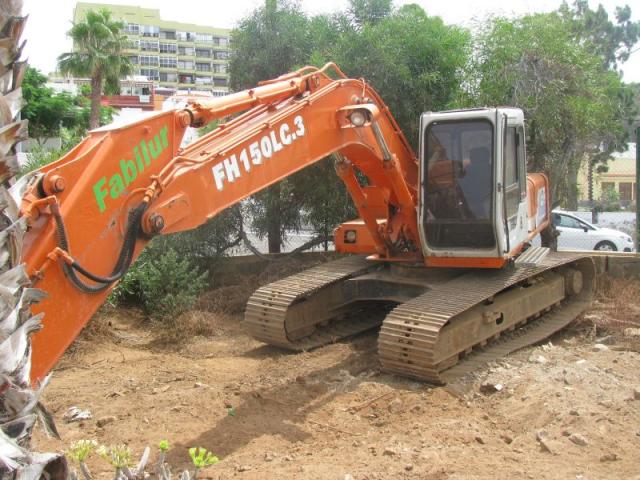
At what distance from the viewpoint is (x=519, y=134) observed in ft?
23.7

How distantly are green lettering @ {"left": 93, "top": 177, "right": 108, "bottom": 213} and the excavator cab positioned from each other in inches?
152

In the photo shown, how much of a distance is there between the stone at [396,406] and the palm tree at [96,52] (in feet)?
75.8

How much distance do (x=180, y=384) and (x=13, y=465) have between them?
3912mm

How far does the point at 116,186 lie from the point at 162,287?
216 inches

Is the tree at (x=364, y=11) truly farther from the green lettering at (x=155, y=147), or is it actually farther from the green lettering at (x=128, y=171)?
the green lettering at (x=128, y=171)

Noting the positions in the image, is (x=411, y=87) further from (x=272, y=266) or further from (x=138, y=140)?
(x=138, y=140)

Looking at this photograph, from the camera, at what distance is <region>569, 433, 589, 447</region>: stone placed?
4785mm

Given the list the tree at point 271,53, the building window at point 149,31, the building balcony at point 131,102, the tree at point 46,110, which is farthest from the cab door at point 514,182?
the building window at point 149,31

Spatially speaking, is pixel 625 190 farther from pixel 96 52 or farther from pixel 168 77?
pixel 168 77

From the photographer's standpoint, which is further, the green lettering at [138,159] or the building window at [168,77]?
the building window at [168,77]

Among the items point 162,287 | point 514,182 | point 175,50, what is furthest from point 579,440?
point 175,50

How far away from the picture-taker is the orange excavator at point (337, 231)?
3309 mm

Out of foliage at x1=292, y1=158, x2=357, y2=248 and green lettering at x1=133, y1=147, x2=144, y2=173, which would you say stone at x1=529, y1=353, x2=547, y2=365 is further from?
foliage at x1=292, y1=158, x2=357, y2=248

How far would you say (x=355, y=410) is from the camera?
5.62 meters
